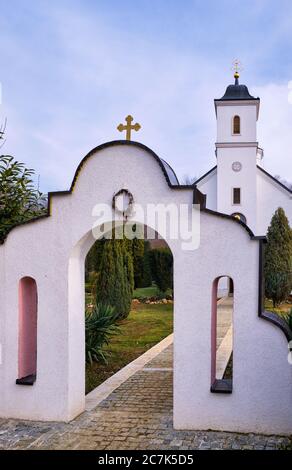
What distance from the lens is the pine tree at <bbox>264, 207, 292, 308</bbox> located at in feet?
61.3

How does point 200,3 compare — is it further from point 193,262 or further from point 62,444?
point 62,444

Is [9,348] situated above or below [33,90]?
below

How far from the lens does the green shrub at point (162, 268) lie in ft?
75.6

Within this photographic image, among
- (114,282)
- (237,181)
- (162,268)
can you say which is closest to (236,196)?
(237,181)

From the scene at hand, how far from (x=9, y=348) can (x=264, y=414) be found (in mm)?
3471

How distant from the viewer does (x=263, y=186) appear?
2542 cm

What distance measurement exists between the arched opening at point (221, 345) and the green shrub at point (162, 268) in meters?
2.93

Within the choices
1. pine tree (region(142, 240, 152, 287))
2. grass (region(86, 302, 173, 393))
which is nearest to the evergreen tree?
pine tree (region(142, 240, 152, 287))

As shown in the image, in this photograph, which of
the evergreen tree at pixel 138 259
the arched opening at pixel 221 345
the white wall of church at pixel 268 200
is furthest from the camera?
the white wall of church at pixel 268 200

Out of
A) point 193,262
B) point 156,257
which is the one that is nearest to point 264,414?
point 193,262

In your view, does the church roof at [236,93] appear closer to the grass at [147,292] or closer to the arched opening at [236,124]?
the arched opening at [236,124]

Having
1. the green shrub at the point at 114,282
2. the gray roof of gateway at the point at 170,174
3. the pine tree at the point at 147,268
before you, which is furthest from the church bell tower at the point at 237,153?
the gray roof of gateway at the point at 170,174

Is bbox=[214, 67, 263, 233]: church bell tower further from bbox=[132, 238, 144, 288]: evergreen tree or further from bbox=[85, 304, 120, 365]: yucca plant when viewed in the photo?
bbox=[85, 304, 120, 365]: yucca plant

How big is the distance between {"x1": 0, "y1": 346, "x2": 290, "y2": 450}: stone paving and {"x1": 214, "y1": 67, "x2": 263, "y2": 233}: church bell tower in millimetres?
19105
